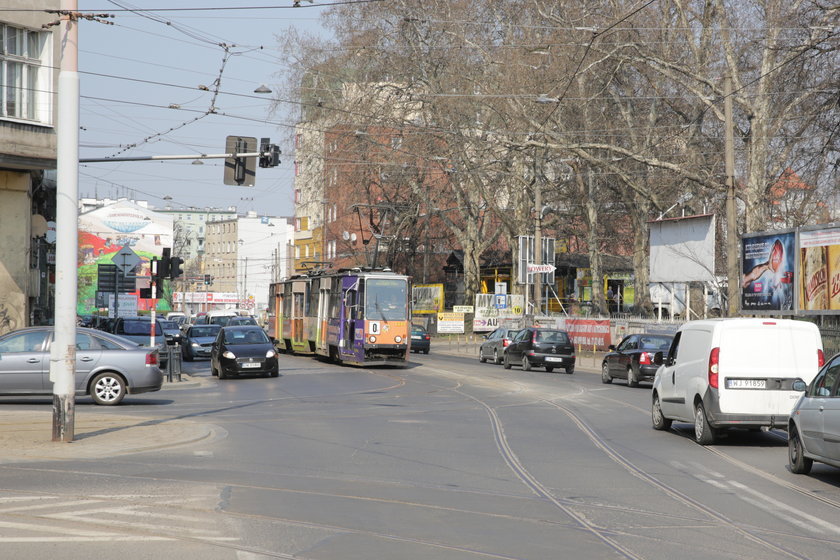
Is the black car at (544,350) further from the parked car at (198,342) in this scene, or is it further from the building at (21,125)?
the building at (21,125)

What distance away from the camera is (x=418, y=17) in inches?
2146

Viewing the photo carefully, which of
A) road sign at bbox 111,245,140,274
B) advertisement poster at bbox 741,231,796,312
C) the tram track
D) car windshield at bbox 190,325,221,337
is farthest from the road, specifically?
car windshield at bbox 190,325,221,337

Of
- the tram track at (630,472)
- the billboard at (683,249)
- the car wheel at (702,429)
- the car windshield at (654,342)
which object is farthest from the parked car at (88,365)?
the billboard at (683,249)

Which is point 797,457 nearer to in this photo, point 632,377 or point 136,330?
point 632,377

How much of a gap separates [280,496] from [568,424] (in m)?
9.00

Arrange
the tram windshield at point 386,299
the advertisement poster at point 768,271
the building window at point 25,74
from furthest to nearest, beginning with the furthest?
the tram windshield at point 386,299, the advertisement poster at point 768,271, the building window at point 25,74

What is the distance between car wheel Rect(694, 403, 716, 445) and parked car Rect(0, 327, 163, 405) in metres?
10.8

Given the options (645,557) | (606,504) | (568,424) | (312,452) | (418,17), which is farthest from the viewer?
(418,17)

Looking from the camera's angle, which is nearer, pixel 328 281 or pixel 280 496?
pixel 280 496

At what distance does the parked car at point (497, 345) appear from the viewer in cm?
4238

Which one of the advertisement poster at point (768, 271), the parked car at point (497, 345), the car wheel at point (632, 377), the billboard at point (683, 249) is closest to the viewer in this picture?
the car wheel at point (632, 377)

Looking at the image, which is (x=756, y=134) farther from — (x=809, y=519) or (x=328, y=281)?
(x=809, y=519)

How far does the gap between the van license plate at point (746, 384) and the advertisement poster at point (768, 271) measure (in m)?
16.8

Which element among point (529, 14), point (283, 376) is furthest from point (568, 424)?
point (529, 14)
